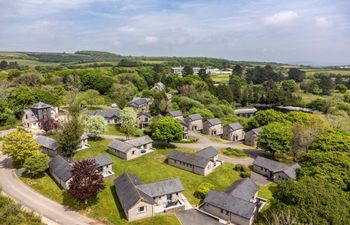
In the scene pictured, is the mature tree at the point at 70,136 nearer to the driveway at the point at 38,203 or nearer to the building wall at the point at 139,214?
the driveway at the point at 38,203

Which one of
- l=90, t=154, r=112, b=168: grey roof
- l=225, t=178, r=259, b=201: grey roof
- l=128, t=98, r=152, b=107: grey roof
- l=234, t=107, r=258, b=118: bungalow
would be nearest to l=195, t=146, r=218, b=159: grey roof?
l=225, t=178, r=259, b=201: grey roof

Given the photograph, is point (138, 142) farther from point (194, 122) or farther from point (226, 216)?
point (194, 122)

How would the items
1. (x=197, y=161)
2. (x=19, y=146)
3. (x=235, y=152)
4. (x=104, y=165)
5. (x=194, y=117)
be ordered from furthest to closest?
1. (x=194, y=117)
2. (x=235, y=152)
3. (x=197, y=161)
4. (x=104, y=165)
5. (x=19, y=146)

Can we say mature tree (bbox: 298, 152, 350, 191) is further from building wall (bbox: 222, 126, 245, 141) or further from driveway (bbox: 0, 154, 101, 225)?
building wall (bbox: 222, 126, 245, 141)

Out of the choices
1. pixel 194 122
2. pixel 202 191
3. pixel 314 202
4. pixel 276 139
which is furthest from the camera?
pixel 194 122

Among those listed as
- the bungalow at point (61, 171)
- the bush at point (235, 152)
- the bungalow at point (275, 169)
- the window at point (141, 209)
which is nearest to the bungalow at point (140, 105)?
the bush at point (235, 152)

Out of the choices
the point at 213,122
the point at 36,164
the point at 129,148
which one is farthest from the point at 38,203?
the point at 213,122

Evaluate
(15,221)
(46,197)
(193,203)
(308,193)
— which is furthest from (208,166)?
(15,221)
